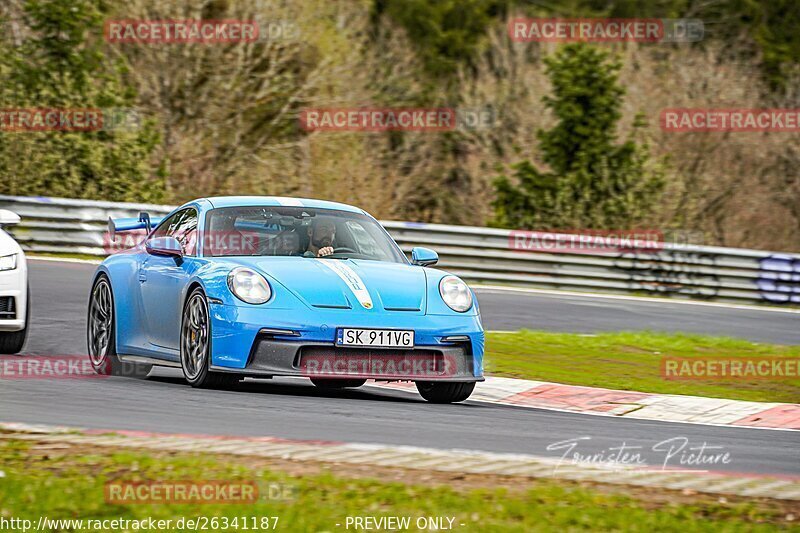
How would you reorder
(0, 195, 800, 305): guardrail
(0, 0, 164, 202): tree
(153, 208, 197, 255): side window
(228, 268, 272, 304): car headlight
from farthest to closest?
(0, 0, 164, 202): tree
(0, 195, 800, 305): guardrail
(153, 208, 197, 255): side window
(228, 268, 272, 304): car headlight

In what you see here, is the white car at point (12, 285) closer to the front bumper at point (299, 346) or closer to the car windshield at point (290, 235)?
the car windshield at point (290, 235)

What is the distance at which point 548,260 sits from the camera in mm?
20766

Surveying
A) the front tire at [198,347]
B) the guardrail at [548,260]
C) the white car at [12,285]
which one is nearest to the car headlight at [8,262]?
the white car at [12,285]

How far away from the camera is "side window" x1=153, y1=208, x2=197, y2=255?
9.89 metres

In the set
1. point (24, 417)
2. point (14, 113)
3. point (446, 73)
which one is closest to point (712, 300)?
point (14, 113)

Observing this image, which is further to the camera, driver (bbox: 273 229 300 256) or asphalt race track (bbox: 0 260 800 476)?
driver (bbox: 273 229 300 256)

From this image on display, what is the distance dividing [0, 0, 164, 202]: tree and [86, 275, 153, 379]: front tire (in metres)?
12.3

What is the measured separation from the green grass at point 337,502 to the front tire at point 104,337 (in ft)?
14.0

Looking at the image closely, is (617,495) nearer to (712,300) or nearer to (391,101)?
(712,300)

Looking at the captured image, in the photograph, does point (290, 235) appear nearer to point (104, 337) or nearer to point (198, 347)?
point (198, 347)

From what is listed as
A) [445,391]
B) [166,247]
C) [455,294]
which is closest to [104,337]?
[166,247]

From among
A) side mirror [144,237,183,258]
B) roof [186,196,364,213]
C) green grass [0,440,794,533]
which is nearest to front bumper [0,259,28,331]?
side mirror [144,237,183,258]

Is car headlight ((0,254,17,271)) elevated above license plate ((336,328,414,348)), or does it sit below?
above

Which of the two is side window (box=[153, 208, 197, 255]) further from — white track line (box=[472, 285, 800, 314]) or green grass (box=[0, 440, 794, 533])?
white track line (box=[472, 285, 800, 314])
